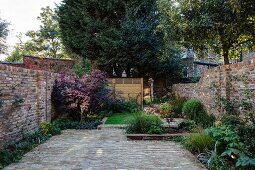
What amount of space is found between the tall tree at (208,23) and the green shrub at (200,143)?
202 inches

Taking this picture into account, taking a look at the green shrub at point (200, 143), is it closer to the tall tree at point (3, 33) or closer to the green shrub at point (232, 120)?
the green shrub at point (232, 120)

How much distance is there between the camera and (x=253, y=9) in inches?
391

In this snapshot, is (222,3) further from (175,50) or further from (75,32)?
(75,32)

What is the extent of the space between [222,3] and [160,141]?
6.38 meters

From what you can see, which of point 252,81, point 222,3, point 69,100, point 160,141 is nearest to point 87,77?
point 69,100

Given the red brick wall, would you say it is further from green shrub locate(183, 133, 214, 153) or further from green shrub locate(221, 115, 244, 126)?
green shrub locate(183, 133, 214, 153)

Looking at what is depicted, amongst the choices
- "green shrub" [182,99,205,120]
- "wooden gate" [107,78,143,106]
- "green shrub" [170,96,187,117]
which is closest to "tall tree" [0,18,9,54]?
"wooden gate" [107,78,143,106]

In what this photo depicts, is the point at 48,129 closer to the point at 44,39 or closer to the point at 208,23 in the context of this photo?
the point at 208,23

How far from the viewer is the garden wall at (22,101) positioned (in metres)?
7.09

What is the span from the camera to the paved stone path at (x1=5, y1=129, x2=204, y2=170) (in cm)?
572

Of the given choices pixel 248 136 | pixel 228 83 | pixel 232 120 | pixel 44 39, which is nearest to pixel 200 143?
pixel 248 136

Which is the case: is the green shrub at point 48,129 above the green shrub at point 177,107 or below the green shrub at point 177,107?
below

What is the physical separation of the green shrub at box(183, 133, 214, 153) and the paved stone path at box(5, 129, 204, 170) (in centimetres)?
22

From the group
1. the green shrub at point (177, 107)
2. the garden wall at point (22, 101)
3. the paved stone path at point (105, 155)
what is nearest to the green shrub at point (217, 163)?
the paved stone path at point (105, 155)
